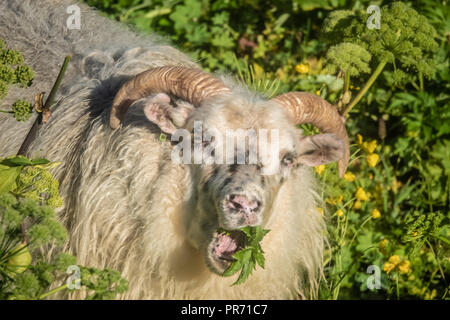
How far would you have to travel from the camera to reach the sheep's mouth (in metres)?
3.07

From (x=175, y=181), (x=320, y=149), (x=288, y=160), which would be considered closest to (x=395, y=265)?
(x=320, y=149)

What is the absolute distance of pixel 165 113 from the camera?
10.7ft

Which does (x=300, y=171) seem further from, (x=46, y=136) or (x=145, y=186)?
(x=46, y=136)

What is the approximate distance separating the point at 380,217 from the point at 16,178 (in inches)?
122

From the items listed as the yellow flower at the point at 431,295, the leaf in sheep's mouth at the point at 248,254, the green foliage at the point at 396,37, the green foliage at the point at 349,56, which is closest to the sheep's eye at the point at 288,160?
the leaf in sheep's mouth at the point at 248,254

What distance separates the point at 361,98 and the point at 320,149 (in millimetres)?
1786

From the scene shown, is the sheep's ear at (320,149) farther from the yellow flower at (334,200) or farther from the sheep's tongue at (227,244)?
the yellow flower at (334,200)

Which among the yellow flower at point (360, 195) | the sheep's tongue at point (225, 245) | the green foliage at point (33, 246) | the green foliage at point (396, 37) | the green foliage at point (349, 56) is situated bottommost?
the green foliage at point (33, 246)

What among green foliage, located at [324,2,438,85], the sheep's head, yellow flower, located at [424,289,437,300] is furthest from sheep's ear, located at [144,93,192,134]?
yellow flower, located at [424,289,437,300]

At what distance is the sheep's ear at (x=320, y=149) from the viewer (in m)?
3.40

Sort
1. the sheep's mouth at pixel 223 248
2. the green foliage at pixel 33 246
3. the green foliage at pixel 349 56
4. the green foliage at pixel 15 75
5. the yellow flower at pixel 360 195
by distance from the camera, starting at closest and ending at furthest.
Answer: the green foliage at pixel 33 246, the green foliage at pixel 15 75, the sheep's mouth at pixel 223 248, the green foliage at pixel 349 56, the yellow flower at pixel 360 195

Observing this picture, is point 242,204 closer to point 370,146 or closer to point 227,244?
point 227,244

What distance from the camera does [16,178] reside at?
266 centimetres

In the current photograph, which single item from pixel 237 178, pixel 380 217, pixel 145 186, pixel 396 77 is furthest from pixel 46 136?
pixel 380 217
